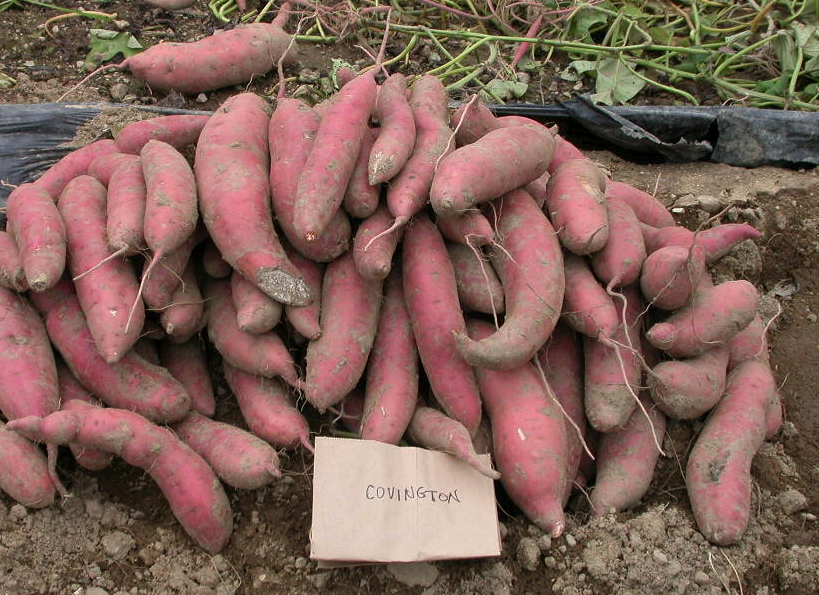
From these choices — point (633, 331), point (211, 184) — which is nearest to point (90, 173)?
point (211, 184)

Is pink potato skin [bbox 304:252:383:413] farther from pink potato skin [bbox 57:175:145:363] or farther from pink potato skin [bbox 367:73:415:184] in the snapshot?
pink potato skin [bbox 57:175:145:363]

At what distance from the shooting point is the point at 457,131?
196 cm

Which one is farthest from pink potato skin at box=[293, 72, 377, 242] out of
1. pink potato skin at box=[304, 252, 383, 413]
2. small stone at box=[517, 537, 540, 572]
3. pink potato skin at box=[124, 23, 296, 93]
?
pink potato skin at box=[124, 23, 296, 93]

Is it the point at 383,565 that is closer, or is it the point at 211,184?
the point at 383,565

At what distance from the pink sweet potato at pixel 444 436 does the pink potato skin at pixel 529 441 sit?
7cm

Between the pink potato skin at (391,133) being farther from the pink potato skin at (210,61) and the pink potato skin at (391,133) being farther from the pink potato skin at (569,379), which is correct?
the pink potato skin at (210,61)

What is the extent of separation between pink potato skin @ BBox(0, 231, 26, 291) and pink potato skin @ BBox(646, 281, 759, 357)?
4.94 ft

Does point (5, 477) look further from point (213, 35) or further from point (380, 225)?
point (213, 35)

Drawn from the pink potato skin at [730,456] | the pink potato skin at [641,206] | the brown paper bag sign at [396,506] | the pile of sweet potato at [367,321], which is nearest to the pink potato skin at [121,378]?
the pile of sweet potato at [367,321]

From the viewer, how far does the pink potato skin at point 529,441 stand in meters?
1.59

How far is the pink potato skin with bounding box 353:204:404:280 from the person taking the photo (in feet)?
5.52

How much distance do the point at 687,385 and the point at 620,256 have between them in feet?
1.14

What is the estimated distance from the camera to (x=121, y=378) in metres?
1.71

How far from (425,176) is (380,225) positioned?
16cm
